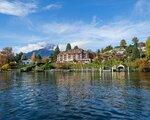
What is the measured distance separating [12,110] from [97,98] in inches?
728

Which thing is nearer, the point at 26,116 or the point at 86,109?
the point at 26,116

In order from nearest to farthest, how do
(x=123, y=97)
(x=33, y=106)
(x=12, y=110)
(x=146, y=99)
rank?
(x=12, y=110)
(x=33, y=106)
(x=146, y=99)
(x=123, y=97)

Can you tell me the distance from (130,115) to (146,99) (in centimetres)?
1479

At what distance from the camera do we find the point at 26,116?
42938 mm

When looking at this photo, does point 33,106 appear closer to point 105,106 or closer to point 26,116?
point 26,116

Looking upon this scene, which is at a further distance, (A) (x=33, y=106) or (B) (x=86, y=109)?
(A) (x=33, y=106)

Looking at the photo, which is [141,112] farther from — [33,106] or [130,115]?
[33,106]

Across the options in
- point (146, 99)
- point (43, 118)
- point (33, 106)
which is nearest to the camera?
point (43, 118)

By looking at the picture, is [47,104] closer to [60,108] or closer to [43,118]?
[60,108]

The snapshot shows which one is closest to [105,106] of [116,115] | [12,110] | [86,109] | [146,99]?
[86,109]

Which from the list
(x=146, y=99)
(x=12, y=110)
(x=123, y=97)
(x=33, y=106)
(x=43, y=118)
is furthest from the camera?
(x=123, y=97)

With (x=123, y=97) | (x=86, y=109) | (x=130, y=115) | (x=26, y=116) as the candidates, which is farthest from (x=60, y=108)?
(x=123, y=97)

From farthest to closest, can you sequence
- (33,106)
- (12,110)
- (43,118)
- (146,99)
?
(146,99) → (33,106) → (12,110) → (43,118)

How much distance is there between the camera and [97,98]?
5941cm
